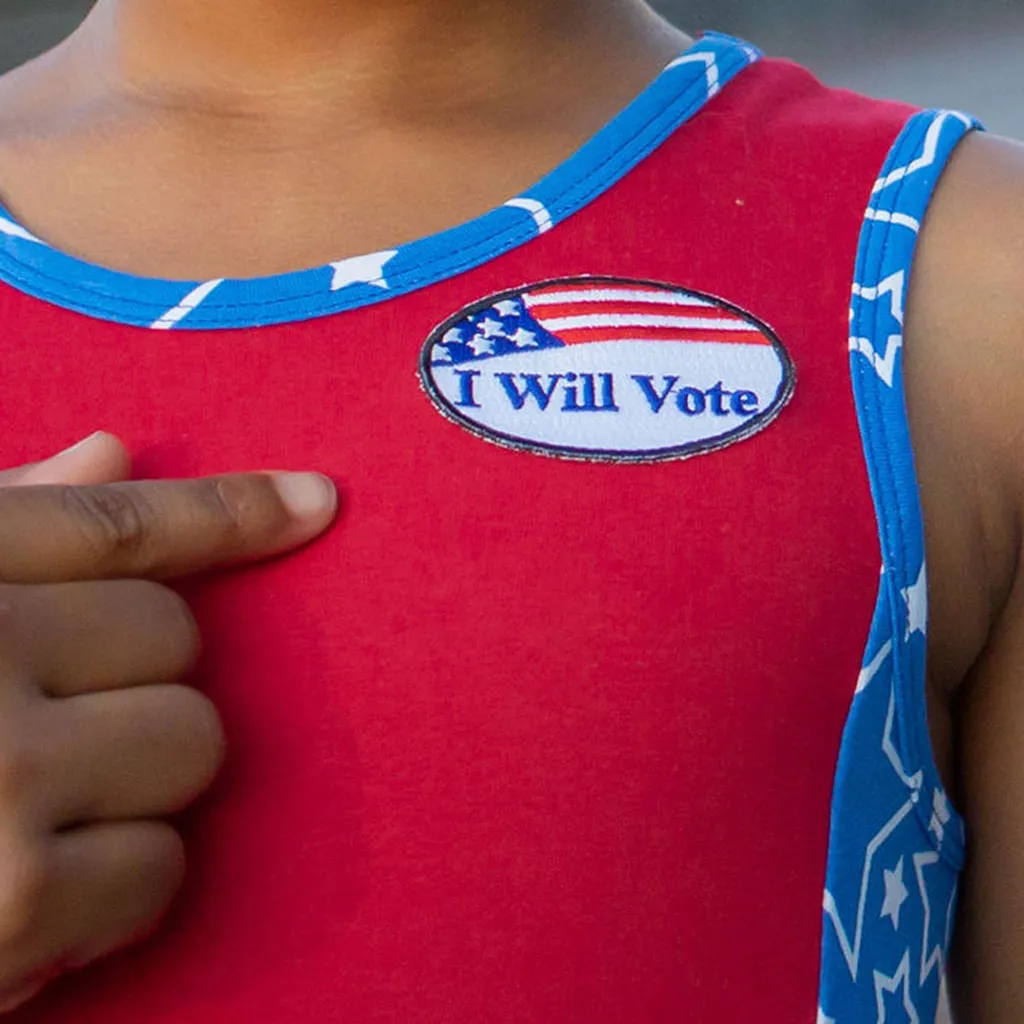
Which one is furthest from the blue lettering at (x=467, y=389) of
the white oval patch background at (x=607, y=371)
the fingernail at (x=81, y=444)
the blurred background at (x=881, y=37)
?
the blurred background at (x=881, y=37)

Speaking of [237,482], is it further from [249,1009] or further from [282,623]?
[249,1009]

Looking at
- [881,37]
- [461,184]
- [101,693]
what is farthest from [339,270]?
[881,37]

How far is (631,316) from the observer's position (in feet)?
1.81

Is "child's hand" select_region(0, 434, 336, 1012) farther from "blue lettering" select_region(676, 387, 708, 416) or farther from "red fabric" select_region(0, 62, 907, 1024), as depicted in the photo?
"blue lettering" select_region(676, 387, 708, 416)

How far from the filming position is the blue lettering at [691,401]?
20.9 inches

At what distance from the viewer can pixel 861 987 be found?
528mm

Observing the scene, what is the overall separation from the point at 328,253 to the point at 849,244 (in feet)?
0.67

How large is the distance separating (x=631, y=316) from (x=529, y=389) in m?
0.05

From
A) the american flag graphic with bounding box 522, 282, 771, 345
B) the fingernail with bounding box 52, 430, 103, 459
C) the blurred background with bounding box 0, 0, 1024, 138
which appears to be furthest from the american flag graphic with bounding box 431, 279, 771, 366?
the blurred background with bounding box 0, 0, 1024, 138

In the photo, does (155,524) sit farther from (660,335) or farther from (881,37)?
(881,37)

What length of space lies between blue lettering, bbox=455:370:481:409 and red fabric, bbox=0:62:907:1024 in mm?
11

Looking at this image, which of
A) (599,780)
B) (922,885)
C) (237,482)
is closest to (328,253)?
(237,482)

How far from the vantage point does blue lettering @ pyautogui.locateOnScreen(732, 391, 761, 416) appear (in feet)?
1.74

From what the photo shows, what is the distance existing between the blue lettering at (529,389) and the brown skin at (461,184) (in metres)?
0.09
